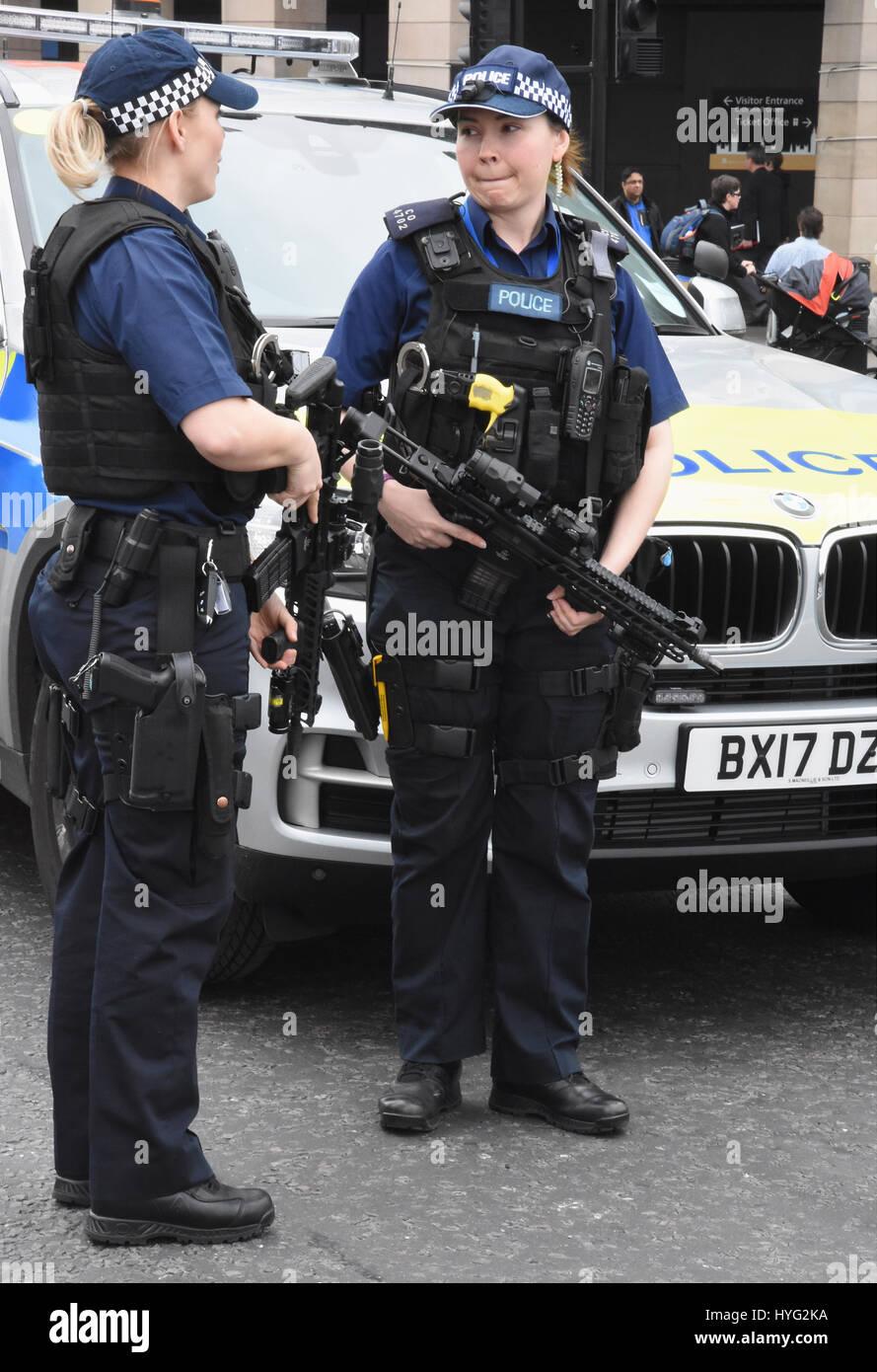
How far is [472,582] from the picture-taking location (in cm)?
366

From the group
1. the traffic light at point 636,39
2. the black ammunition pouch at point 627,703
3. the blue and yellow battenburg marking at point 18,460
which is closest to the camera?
the black ammunition pouch at point 627,703

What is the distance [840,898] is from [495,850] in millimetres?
1506

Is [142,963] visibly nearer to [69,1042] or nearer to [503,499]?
[69,1042]

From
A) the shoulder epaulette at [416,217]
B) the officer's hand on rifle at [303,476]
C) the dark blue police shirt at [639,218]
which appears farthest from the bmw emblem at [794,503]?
the dark blue police shirt at [639,218]

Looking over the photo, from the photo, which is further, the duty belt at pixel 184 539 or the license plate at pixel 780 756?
the license plate at pixel 780 756

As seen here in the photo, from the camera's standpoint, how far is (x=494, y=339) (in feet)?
11.9

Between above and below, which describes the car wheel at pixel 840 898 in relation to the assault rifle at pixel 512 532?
below

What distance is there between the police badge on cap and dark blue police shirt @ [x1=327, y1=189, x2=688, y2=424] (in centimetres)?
19

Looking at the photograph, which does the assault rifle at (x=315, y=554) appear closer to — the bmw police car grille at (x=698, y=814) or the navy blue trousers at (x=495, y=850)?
the navy blue trousers at (x=495, y=850)

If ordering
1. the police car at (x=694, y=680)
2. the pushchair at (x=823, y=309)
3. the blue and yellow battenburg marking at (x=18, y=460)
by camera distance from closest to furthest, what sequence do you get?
the police car at (x=694, y=680) → the blue and yellow battenburg marking at (x=18, y=460) → the pushchair at (x=823, y=309)

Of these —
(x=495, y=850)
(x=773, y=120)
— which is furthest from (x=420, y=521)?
(x=773, y=120)

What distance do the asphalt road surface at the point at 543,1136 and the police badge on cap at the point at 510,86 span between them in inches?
74.2

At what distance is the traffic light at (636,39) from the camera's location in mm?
11320

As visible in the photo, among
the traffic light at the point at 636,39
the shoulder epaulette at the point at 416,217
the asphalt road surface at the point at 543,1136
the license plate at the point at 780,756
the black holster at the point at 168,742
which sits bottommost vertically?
the asphalt road surface at the point at 543,1136
